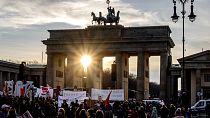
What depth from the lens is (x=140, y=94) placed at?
3499 inches

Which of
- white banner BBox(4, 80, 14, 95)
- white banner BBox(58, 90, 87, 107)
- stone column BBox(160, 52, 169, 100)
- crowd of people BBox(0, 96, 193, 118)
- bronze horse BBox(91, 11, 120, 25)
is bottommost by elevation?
crowd of people BBox(0, 96, 193, 118)

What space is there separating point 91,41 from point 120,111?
50300 millimetres

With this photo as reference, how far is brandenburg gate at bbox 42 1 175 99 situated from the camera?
8888 cm

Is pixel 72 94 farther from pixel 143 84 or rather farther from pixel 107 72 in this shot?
pixel 107 72

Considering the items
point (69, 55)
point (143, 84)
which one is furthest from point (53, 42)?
point (143, 84)

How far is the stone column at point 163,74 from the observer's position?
88.2 m

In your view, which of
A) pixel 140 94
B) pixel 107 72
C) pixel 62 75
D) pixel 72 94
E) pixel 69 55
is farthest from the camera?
pixel 107 72

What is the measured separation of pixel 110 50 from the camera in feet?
300

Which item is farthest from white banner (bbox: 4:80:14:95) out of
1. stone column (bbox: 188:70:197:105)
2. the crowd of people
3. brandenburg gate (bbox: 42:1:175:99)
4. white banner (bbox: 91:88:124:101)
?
brandenburg gate (bbox: 42:1:175:99)

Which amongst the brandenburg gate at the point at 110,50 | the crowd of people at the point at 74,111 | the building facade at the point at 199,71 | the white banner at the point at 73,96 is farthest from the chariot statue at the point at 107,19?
the white banner at the point at 73,96

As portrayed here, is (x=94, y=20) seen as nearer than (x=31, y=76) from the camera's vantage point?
Yes

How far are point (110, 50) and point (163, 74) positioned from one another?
10028mm

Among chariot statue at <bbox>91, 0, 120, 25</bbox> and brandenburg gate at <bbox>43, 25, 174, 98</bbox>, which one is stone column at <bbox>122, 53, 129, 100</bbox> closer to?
brandenburg gate at <bbox>43, 25, 174, 98</bbox>

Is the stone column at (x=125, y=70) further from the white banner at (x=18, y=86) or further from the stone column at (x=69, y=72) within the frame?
the white banner at (x=18, y=86)
